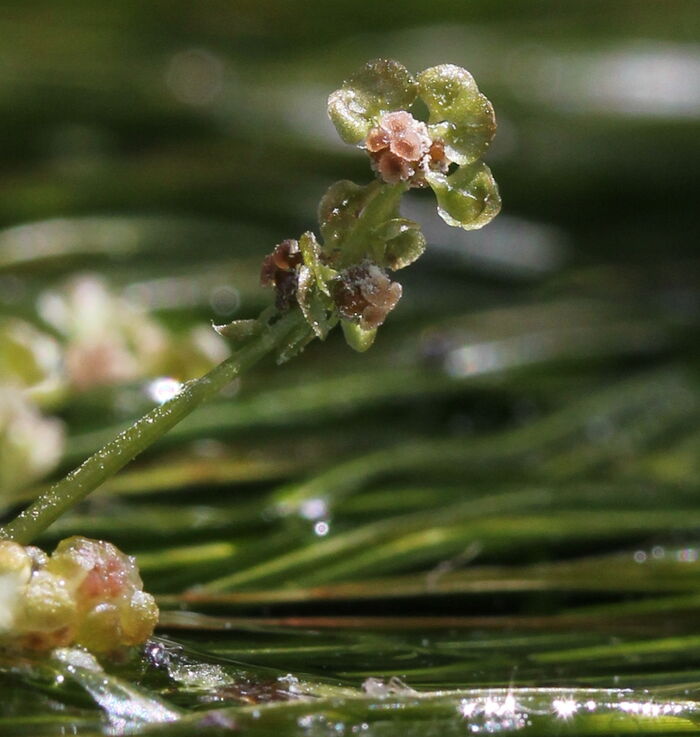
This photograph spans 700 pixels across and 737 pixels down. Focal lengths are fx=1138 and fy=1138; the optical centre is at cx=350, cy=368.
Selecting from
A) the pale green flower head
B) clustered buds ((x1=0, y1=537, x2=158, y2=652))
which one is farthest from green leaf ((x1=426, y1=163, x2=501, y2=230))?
clustered buds ((x1=0, y1=537, x2=158, y2=652))

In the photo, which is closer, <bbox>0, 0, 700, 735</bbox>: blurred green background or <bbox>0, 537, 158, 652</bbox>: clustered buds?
<bbox>0, 537, 158, 652</bbox>: clustered buds

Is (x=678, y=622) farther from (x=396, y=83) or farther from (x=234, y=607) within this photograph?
(x=396, y=83)

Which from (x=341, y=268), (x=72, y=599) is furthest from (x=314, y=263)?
(x=72, y=599)

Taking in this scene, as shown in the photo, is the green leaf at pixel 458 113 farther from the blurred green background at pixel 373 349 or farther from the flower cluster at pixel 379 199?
the blurred green background at pixel 373 349

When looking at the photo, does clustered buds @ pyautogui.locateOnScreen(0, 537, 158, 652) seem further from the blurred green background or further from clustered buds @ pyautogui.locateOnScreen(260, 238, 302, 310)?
clustered buds @ pyautogui.locateOnScreen(260, 238, 302, 310)

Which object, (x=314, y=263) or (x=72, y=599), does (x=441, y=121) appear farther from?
(x=72, y=599)

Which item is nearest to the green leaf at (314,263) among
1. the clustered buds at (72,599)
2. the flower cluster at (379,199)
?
the flower cluster at (379,199)
